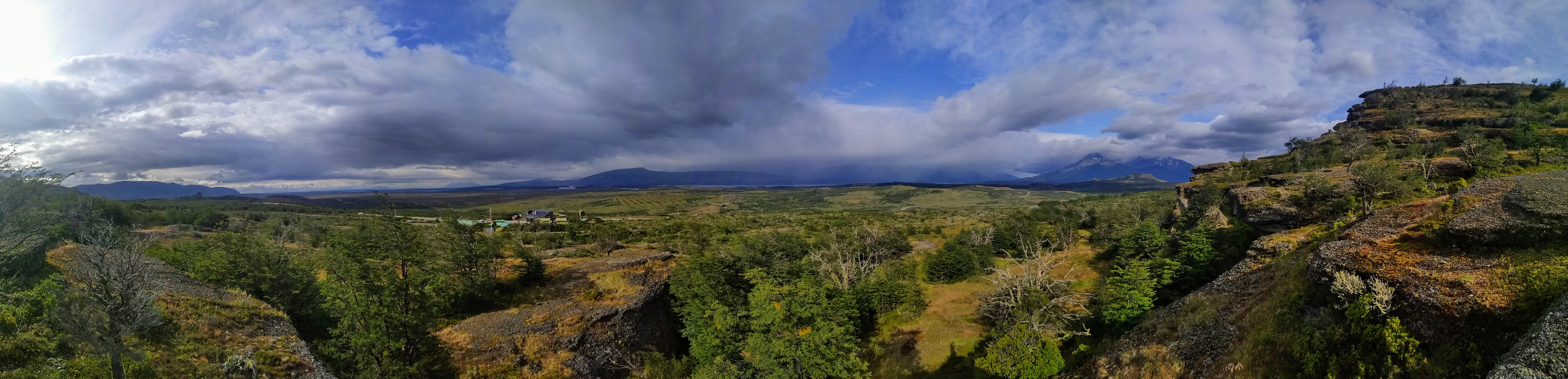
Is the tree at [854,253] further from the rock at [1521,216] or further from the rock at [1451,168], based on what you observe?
the rock at [1451,168]

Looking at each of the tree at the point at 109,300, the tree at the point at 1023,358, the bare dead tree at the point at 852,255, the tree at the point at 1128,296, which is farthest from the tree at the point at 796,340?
the tree at the point at 109,300

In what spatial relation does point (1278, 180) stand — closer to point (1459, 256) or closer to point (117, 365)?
point (1459, 256)

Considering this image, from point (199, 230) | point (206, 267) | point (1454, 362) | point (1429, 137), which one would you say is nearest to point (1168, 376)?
point (1454, 362)

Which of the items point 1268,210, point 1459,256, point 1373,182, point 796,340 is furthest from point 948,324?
point 1373,182

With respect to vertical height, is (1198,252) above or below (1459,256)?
below

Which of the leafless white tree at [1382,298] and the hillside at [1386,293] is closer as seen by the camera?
the hillside at [1386,293]

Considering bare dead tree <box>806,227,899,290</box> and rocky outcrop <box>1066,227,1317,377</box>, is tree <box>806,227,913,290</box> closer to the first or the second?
bare dead tree <box>806,227,899,290</box>
